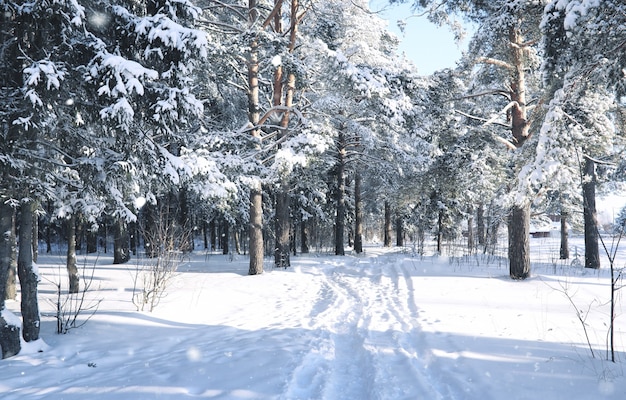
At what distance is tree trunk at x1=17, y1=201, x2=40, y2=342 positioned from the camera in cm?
557

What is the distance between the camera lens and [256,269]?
12.4 meters

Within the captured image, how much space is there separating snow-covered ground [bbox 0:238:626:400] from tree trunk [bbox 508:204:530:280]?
49 cm

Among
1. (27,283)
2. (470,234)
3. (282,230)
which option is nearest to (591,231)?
(470,234)

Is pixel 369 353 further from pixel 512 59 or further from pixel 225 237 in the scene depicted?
pixel 225 237

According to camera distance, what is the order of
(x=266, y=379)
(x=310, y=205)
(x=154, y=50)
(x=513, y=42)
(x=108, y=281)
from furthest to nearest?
1. (x=310, y=205)
2. (x=108, y=281)
3. (x=513, y=42)
4. (x=154, y=50)
5. (x=266, y=379)

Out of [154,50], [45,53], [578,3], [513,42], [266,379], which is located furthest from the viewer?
[513,42]

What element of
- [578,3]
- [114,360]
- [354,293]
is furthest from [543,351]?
[114,360]

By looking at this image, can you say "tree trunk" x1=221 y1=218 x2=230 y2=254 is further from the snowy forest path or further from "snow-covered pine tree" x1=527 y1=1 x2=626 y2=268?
"snow-covered pine tree" x1=527 y1=1 x2=626 y2=268

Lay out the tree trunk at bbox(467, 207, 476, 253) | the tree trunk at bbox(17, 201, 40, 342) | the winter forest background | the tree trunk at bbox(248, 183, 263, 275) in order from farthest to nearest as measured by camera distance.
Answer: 1. the tree trunk at bbox(467, 207, 476, 253)
2. the tree trunk at bbox(248, 183, 263, 275)
3. the tree trunk at bbox(17, 201, 40, 342)
4. the winter forest background

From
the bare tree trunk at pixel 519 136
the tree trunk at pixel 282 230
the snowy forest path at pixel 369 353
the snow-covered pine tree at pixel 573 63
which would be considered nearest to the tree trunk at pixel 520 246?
the bare tree trunk at pixel 519 136

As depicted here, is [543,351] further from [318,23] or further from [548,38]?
[318,23]

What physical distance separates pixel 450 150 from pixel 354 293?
5.65 metres

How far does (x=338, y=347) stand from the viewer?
17.2 feet

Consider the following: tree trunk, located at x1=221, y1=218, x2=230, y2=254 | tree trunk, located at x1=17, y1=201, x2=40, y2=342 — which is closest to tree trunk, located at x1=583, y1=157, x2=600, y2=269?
tree trunk, located at x1=17, y1=201, x2=40, y2=342
